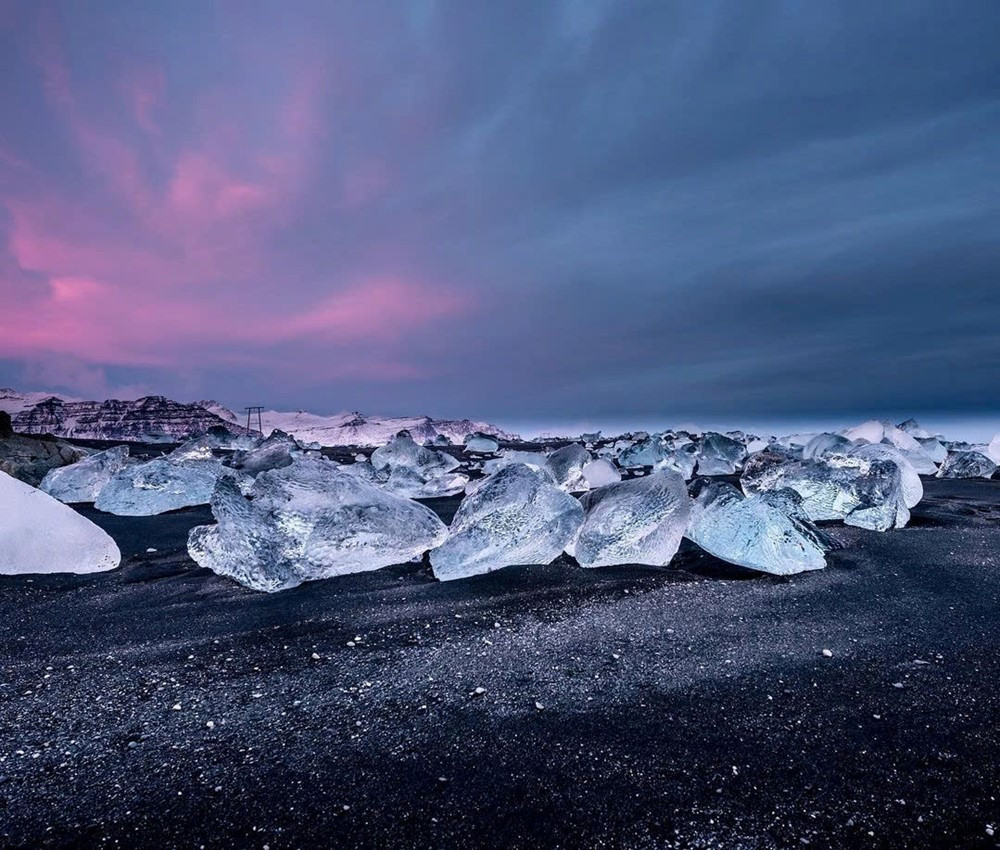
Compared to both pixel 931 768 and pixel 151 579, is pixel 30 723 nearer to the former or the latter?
pixel 151 579

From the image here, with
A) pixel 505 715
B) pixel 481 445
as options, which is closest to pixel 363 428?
pixel 481 445

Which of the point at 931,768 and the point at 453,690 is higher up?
the point at 453,690

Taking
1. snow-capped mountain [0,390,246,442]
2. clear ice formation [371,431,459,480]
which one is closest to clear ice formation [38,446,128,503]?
clear ice formation [371,431,459,480]

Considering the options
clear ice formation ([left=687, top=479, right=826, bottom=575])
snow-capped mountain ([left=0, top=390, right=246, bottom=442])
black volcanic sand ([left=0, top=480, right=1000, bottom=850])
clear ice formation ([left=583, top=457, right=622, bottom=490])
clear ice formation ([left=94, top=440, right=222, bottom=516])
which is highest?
snow-capped mountain ([left=0, top=390, right=246, bottom=442])

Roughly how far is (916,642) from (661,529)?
55.4 inches

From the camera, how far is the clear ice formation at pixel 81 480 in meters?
5.95

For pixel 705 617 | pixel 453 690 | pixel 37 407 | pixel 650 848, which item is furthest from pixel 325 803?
pixel 37 407

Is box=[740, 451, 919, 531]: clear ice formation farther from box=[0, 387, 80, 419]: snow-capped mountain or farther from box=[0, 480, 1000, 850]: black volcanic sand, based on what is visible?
box=[0, 387, 80, 419]: snow-capped mountain

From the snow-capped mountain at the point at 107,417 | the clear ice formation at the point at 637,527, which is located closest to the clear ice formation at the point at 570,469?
the clear ice formation at the point at 637,527

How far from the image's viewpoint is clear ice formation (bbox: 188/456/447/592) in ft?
10.1

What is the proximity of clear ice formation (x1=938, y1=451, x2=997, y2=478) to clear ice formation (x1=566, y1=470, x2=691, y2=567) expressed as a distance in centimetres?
972

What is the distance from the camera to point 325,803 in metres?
1.29

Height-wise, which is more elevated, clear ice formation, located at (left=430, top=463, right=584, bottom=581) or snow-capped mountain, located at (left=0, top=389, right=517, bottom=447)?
snow-capped mountain, located at (left=0, top=389, right=517, bottom=447)

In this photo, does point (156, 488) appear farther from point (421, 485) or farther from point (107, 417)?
point (107, 417)
